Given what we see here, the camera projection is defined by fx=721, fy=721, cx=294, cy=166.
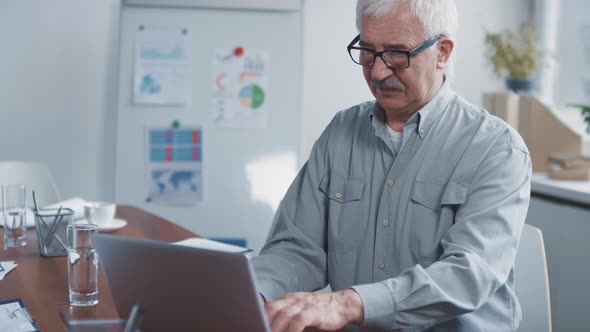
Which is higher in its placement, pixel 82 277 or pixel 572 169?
A: pixel 572 169

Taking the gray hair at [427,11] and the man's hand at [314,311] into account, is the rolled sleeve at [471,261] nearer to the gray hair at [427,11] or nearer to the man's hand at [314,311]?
the man's hand at [314,311]

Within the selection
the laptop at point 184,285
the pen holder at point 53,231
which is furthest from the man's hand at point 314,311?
the pen holder at point 53,231

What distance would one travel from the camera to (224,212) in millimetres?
A: 3346

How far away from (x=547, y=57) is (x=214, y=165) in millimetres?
1705

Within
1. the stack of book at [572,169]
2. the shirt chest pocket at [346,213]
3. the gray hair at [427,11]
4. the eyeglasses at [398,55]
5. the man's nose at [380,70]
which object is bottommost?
the shirt chest pocket at [346,213]

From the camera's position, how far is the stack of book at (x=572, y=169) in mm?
2715

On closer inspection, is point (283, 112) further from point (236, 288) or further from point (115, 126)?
point (236, 288)

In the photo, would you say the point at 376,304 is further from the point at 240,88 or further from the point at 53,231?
the point at 240,88

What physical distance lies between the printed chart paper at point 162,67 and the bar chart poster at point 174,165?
15cm

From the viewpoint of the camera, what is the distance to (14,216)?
193cm

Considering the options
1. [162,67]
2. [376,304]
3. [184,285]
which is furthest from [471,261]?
[162,67]

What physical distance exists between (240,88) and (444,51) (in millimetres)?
1795

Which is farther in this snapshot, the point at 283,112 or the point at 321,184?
the point at 283,112

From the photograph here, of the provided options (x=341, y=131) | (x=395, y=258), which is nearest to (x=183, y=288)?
(x=395, y=258)
